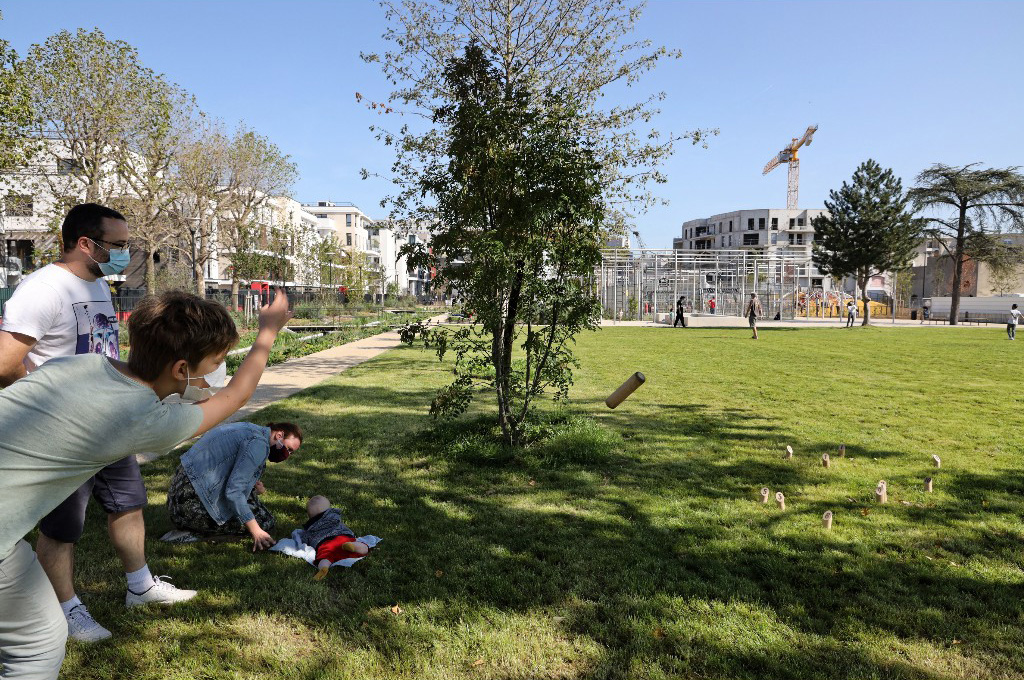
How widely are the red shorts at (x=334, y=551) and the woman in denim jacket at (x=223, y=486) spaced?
34 centimetres

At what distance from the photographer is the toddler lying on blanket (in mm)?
3488

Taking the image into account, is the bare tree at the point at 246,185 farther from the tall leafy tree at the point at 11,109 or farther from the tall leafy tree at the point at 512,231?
the tall leafy tree at the point at 512,231

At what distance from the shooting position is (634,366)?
43.6 ft

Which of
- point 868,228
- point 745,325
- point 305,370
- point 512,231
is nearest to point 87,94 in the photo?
point 305,370

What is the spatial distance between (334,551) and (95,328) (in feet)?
5.38

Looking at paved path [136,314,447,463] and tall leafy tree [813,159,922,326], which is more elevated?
tall leafy tree [813,159,922,326]

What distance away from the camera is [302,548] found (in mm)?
3631

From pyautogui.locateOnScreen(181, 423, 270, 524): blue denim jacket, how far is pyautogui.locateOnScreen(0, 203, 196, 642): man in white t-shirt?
26.9 inches

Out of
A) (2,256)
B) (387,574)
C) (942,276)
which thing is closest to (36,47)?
(2,256)

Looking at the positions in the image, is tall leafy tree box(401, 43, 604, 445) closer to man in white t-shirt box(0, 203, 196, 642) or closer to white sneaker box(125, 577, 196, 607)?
man in white t-shirt box(0, 203, 196, 642)

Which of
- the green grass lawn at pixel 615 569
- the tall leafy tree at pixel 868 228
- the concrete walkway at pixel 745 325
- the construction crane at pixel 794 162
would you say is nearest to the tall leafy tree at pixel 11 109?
the green grass lawn at pixel 615 569

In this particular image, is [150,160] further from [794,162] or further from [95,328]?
[794,162]

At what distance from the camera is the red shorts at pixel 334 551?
3496 millimetres

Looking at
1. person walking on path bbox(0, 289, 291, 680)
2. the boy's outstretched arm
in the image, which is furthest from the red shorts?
person walking on path bbox(0, 289, 291, 680)
